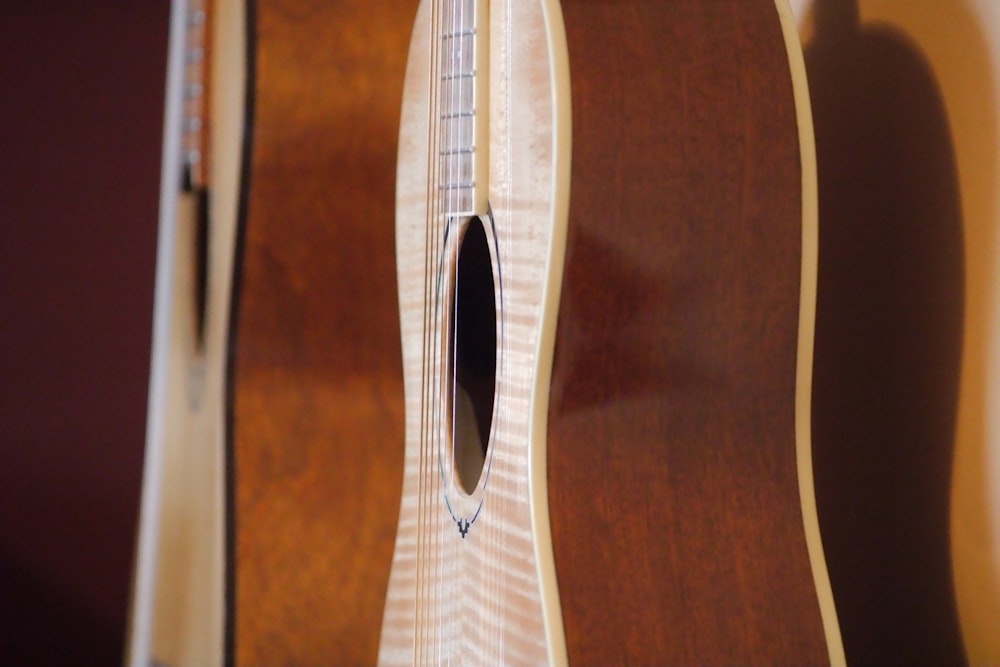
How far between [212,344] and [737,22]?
0.49 metres

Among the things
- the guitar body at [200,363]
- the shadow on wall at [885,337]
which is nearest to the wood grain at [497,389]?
the guitar body at [200,363]

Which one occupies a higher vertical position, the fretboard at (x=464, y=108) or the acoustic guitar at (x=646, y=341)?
the fretboard at (x=464, y=108)

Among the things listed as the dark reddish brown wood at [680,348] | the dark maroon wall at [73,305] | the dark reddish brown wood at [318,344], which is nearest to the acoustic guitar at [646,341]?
the dark reddish brown wood at [680,348]

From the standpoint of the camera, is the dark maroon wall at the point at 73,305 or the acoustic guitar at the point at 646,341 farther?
the dark maroon wall at the point at 73,305

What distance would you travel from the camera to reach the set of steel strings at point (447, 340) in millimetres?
544

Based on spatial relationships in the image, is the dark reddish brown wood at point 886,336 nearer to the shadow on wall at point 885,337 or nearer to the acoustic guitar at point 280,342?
the shadow on wall at point 885,337

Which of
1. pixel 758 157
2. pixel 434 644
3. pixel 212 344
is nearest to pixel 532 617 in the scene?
pixel 434 644

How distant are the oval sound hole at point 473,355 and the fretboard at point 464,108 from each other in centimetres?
2

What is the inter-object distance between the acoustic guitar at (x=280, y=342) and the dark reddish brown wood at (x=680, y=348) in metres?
0.32

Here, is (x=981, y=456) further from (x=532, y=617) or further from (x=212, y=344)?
(x=212, y=344)

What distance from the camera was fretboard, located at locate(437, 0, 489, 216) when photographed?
54cm

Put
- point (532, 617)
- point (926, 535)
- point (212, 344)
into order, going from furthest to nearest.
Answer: point (212, 344), point (926, 535), point (532, 617)

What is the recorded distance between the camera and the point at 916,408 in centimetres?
59

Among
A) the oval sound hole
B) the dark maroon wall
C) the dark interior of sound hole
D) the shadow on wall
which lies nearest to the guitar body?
the dark interior of sound hole
